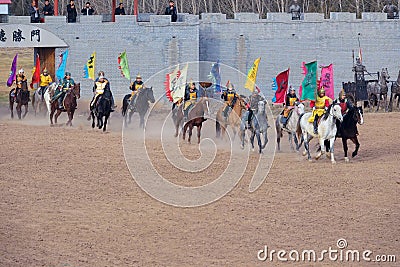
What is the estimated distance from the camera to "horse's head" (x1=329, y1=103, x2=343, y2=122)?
73.1 ft

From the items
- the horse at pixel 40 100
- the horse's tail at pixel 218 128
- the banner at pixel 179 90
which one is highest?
the banner at pixel 179 90

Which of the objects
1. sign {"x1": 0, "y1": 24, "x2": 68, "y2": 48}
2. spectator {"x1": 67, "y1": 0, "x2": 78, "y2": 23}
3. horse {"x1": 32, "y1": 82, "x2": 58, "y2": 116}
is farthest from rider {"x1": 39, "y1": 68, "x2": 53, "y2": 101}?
spectator {"x1": 67, "y1": 0, "x2": 78, "y2": 23}

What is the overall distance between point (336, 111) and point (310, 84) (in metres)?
3.32

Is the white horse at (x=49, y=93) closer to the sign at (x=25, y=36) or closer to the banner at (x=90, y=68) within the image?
the banner at (x=90, y=68)

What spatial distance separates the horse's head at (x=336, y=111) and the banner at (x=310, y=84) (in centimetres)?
294

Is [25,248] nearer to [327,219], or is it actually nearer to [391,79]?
[327,219]

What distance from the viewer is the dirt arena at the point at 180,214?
47.0ft

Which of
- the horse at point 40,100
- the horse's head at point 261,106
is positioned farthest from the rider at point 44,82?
the horse's head at point 261,106

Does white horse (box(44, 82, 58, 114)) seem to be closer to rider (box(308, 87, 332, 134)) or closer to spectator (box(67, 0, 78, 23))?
spectator (box(67, 0, 78, 23))

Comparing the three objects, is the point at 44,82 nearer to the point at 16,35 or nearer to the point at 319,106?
the point at 16,35

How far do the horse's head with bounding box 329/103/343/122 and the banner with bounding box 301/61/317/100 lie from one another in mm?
2943

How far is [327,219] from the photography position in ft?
54.6

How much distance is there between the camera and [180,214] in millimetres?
17094

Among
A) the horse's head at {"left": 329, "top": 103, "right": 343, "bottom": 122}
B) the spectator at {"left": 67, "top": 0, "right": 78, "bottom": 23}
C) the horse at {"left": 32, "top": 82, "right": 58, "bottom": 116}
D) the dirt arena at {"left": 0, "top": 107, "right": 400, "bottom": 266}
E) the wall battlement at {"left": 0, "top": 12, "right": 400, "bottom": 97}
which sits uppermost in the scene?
the spectator at {"left": 67, "top": 0, "right": 78, "bottom": 23}
